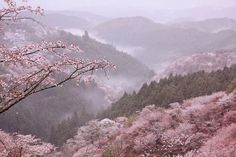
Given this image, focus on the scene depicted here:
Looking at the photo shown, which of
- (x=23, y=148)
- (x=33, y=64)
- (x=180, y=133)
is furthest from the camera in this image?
(x=180, y=133)

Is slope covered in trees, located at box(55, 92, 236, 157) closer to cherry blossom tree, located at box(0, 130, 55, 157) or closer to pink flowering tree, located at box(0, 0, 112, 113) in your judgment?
cherry blossom tree, located at box(0, 130, 55, 157)

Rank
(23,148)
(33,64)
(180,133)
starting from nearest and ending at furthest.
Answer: (33,64), (23,148), (180,133)

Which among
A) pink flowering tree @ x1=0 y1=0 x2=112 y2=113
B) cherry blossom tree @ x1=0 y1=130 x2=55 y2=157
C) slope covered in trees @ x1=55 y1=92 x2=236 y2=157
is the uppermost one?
pink flowering tree @ x1=0 y1=0 x2=112 y2=113

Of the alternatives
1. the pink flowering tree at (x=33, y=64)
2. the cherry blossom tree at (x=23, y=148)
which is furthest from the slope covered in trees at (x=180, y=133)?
the pink flowering tree at (x=33, y=64)

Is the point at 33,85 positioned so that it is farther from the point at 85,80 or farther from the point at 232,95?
the point at 232,95

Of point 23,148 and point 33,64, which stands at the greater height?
point 33,64

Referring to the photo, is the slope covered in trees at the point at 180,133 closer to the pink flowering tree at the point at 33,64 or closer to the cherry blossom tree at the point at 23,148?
the cherry blossom tree at the point at 23,148

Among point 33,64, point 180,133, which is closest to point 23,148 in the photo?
point 33,64

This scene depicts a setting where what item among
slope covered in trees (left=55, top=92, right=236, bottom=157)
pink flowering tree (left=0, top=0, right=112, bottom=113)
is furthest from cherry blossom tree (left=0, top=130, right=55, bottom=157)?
slope covered in trees (left=55, top=92, right=236, bottom=157)

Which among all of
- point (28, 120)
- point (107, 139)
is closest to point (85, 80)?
point (107, 139)

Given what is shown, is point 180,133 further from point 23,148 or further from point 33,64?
point 33,64

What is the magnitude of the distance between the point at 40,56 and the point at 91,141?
24501mm

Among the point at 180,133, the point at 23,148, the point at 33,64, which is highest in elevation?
the point at 33,64

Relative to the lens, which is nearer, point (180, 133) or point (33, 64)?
point (33, 64)
